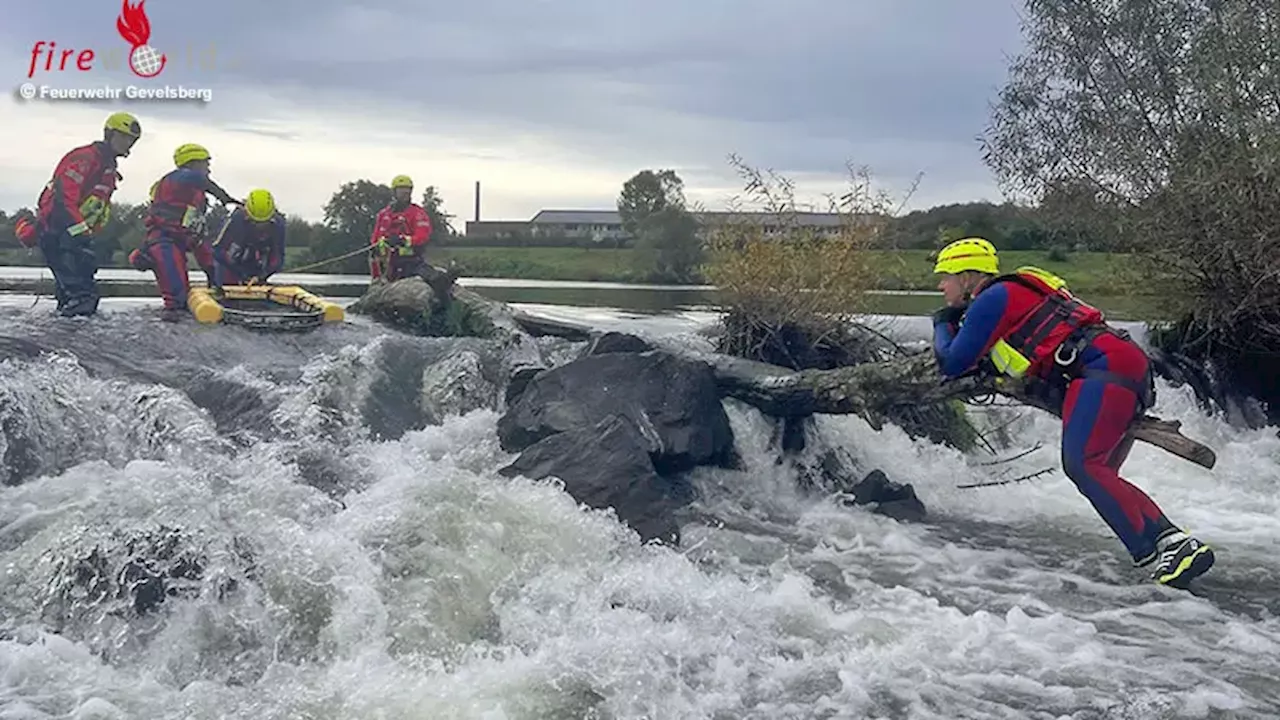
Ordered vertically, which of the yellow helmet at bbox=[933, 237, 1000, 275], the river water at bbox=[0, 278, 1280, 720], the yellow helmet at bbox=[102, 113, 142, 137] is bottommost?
the river water at bbox=[0, 278, 1280, 720]

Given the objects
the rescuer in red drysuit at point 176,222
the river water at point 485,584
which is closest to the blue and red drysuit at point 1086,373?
the river water at point 485,584

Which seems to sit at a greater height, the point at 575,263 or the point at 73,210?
the point at 73,210

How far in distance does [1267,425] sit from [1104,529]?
7.31 meters

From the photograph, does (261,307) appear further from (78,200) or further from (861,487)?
(861,487)

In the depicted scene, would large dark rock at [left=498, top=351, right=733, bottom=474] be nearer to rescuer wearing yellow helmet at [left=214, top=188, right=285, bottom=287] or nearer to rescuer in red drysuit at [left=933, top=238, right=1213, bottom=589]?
rescuer in red drysuit at [left=933, top=238, right=1213, bottom=589]

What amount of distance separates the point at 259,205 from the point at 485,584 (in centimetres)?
782

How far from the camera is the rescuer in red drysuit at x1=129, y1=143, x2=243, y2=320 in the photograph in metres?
12.3

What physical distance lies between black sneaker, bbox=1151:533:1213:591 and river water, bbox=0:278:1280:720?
0.42 meters

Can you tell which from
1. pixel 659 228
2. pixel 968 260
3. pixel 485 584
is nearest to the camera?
pixel 485 584

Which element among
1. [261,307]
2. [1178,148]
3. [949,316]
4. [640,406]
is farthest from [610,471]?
[1178,148]

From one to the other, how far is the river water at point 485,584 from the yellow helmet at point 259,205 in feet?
8.47

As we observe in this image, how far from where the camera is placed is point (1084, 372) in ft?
23.4

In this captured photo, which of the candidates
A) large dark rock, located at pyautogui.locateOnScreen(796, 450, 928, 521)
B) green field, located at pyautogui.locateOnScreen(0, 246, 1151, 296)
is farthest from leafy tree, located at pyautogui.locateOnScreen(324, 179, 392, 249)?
large dark rock, located at pyautogui.locateOnScreen(796, 450, 928, 521)

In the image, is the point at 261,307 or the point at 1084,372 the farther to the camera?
the point at 261,307
